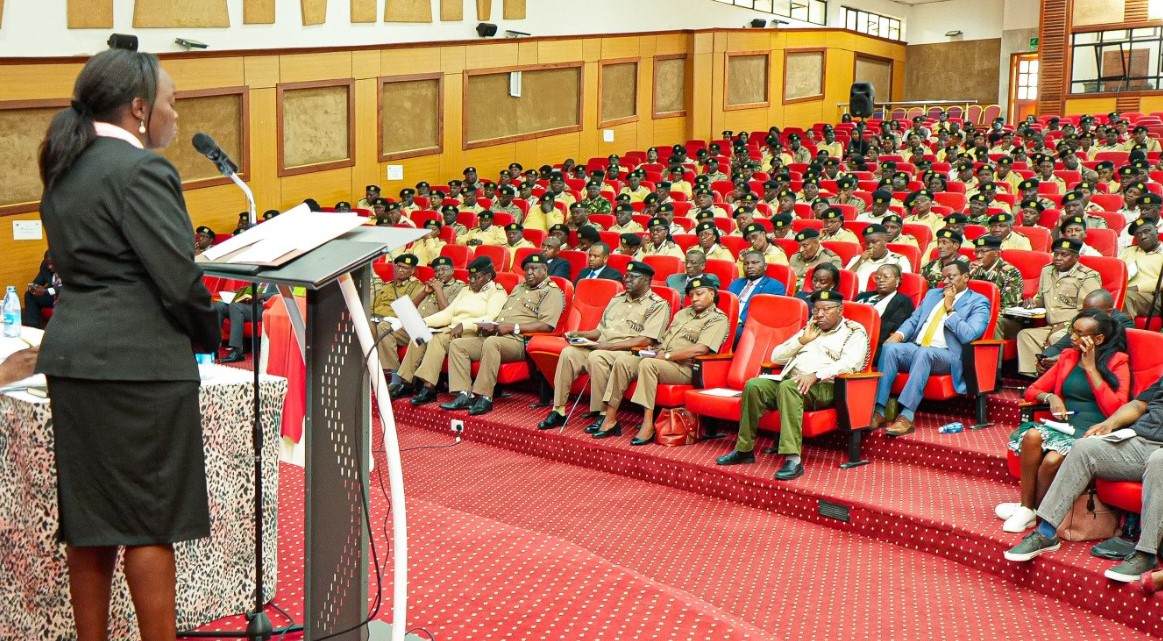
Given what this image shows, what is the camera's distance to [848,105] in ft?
64.5

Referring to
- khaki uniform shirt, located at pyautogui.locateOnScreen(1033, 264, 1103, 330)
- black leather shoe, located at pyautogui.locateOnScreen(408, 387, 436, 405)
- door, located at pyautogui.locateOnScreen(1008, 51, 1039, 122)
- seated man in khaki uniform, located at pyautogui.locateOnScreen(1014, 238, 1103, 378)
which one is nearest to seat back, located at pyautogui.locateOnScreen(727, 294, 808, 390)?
seated man in khaki uniform, located at pyautogui.locateOnScreen(1014, 238, 1103, 378)

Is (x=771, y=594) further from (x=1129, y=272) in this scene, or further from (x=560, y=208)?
(x=560, y=208)

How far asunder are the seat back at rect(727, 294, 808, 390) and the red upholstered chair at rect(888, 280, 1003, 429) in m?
0.59

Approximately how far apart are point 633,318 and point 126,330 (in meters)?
4.66

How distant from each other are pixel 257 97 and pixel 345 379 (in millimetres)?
9714

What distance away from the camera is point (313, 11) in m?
11.5

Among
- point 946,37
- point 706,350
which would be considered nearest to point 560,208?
point 706,350

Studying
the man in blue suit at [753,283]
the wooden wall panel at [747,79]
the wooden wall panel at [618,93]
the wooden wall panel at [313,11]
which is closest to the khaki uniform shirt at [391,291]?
the man in blue suit at [753,283]

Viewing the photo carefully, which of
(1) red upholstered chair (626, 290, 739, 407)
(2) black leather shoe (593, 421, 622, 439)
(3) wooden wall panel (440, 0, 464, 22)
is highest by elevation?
(3) wooden wall panel (440, 0, 464, 22)

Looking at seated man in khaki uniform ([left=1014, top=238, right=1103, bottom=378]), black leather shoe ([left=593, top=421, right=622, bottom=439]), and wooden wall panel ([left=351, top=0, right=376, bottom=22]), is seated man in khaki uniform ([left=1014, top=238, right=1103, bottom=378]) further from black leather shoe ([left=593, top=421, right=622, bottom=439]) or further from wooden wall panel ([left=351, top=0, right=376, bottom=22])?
wooden wall panel ([left=351, top=0, right=376, bottom=22])

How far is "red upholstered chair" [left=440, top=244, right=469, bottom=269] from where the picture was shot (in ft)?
27.6

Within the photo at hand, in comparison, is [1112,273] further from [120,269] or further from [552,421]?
[120,269]

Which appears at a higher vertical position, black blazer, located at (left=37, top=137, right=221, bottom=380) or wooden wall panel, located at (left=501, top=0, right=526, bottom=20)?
wooden wall panel, located at (left=501, top=0, right=526, bottom=20)

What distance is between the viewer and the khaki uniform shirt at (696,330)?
590cm
